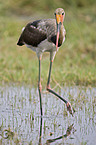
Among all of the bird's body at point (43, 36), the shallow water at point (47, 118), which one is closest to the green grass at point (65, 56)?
the shallow water at point (47, 118)

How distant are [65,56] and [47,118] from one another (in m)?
4.49

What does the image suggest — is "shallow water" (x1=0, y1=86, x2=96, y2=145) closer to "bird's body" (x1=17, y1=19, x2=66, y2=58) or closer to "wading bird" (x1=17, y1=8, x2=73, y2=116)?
"wading bird" (x1=17, y1=8, x2=73, y2=116)

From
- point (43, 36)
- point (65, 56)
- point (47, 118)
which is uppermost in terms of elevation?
point (65, 56)

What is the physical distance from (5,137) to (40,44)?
5.40 ft

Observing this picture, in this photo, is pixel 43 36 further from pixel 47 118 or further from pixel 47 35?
pixel 47 118

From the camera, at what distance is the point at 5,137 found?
4074 millimetres

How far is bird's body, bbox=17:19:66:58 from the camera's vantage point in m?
5.14

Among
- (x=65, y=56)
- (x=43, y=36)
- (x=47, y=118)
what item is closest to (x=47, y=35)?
(x=43, y=36)

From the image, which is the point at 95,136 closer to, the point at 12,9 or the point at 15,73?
the point at 15,73

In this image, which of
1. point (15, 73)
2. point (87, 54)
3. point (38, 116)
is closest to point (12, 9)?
point (87, 54)

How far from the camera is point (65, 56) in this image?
30.4 ft

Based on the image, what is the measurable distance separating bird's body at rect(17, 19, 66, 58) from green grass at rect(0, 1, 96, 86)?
2.76ft

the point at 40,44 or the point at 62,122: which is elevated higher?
the point at 40,44

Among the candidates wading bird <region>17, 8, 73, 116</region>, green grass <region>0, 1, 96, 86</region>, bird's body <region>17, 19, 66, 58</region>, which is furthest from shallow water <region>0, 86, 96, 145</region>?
bird's body <region>17, 19, 66, 58</region>
